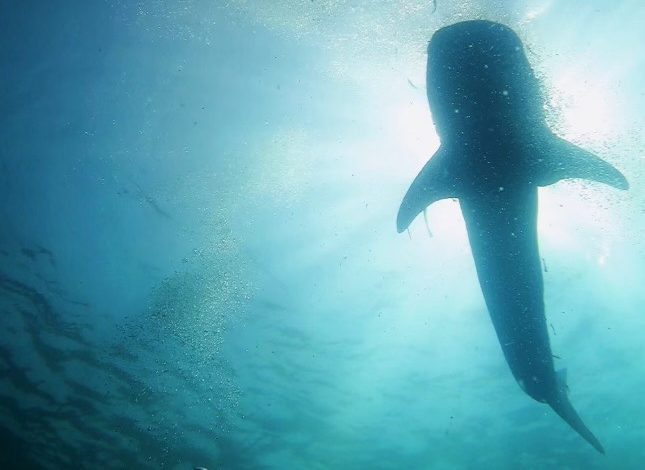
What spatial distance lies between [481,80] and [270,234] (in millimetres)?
9112

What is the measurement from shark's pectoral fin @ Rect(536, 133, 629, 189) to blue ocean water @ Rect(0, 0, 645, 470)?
11.1 ft

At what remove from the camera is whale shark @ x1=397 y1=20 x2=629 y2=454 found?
407cm

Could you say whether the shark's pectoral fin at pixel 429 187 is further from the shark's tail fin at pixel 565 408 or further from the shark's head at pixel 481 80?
the shark's tail fin at pixel 565 408

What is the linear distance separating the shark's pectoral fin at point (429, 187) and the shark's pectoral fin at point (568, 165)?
1040mm

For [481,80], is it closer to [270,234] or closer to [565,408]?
[565,408]

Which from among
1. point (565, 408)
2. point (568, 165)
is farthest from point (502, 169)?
point (565, 408)

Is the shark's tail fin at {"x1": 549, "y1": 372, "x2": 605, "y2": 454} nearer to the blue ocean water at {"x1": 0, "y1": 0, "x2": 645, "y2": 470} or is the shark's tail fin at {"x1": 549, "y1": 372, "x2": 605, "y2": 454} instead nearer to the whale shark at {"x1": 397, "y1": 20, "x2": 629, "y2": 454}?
the whale shark at {"x1": 397, "y1": 20, "x2": 629, "y2": 454}

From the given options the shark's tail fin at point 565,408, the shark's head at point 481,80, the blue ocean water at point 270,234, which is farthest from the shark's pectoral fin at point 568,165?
the blue ocean water at point 270,234

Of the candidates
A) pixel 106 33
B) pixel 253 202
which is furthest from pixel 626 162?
pixel 106 33

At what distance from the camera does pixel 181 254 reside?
13875 mm

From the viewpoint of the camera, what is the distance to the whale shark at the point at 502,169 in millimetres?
4074

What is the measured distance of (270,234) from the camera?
1249cm

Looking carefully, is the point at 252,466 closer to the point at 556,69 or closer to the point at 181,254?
the point at 181,254

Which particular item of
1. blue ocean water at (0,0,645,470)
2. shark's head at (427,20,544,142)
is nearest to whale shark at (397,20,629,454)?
shark's head at (427,20,544,142)
